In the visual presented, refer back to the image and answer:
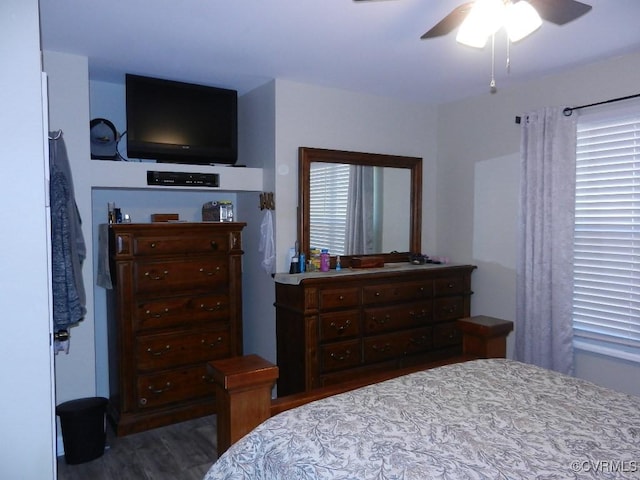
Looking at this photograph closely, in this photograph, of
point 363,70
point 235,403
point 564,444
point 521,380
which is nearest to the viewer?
point 564,444

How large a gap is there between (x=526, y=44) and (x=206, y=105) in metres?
2.24

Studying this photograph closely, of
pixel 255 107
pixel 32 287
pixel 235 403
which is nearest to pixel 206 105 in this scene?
pixel 255 107

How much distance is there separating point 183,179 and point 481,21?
7.30 ft

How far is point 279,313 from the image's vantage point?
341 cm

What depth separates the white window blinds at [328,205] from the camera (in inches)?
142

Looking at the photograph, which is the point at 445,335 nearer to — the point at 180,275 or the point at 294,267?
the point at 294,267

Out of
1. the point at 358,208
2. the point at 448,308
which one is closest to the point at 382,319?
the point at 448,308

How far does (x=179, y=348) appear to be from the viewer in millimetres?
3246

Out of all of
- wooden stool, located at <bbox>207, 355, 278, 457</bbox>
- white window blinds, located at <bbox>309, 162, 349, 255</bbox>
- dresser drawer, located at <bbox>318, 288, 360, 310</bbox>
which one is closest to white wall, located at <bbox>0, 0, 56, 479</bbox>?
wooden stool, located at <bbox>207, 355, 278, 457</bbox>

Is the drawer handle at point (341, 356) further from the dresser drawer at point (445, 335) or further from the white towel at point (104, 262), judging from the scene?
the white towel at point (104, 262)

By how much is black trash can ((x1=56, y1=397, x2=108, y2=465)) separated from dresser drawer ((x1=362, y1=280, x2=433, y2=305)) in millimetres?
1900

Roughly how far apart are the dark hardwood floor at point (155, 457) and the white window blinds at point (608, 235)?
8.69 ft

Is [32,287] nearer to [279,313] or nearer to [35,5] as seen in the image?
[35,5]

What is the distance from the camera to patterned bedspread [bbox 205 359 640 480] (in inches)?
51.5
